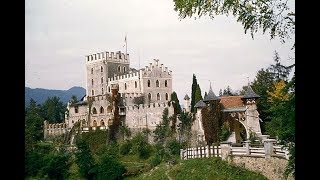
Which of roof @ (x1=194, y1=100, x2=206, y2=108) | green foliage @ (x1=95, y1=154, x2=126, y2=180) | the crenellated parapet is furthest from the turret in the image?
the crenellated parapet

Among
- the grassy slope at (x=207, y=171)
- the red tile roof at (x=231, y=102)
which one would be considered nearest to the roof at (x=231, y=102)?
the red tile roof at (x=231, y=102)

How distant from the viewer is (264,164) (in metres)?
7.70

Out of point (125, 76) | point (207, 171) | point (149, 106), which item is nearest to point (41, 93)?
point (207, 171)

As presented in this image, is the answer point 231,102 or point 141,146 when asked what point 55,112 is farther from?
point 231,102

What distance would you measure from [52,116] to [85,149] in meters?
5.62

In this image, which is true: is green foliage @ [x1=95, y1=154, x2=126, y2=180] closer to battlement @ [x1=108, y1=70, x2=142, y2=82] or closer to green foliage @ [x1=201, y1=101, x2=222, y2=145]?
green foliage @ [x1=201, y1=101, x2=222, y2=145]

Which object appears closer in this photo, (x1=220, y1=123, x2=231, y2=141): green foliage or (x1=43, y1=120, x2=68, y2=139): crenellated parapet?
(x1=220, y1=123, x2=231, y2=141): green foliage

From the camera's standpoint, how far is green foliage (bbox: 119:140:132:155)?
1568cm

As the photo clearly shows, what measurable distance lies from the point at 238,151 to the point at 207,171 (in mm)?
840

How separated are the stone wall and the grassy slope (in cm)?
12

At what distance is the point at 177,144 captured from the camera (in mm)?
14648
